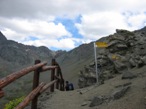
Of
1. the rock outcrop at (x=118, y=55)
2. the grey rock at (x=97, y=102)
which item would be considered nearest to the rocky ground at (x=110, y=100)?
the grey rock at (x=97, y=102)

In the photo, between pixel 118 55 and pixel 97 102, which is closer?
pixel 97 102

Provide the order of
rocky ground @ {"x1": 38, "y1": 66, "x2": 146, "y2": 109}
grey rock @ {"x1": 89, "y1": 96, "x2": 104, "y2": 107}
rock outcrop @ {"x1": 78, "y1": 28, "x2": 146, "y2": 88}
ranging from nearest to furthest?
rocky ground @ {"x1": 38, "y1": 66, "x2": 146, "y2": 109} < grey rock @ {"x1": 89, "y1": 96, "x2": 104, "y2": 107} < rock outcrop @ {"x1": 78, "y1": 28, "x2": 146, "y2": 88}

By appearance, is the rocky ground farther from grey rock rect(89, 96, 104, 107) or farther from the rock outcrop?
the rock outcrop

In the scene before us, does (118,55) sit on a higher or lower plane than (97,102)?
higher

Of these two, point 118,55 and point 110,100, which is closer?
point 110,100

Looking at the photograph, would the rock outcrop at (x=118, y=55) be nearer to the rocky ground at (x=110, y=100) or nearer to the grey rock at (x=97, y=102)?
the rocky ground at (x=110, y=100)

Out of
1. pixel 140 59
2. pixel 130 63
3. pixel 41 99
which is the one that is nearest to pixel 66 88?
pixel 130 63

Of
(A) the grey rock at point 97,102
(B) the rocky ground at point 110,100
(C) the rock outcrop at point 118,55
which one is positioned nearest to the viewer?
(B) the rocky ground at point 110,100

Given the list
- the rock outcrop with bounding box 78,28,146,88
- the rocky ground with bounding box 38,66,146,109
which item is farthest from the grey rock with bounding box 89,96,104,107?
the rock outcrop with bounding box 78,28,146,88

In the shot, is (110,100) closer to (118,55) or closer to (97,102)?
(97,102)

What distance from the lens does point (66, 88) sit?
67.2 ft

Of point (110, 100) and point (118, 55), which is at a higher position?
point (118, 55)

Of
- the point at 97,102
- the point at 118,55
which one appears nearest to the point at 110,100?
the point at 97,102

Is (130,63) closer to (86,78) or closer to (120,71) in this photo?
(120,71)
